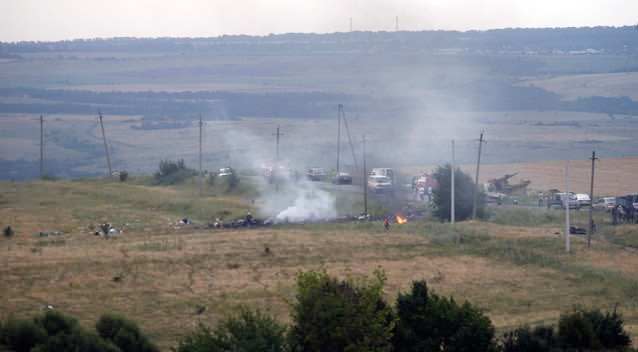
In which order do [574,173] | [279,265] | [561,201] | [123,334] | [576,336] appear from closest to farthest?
1. [123,334]
2. [576,336]
3. [279,265]
4. [561,201]
5. [574,173]

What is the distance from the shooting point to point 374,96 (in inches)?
4368

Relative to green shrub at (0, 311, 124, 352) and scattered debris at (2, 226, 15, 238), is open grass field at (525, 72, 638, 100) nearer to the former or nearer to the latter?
scattered debris at (2, 226, 15, 238)

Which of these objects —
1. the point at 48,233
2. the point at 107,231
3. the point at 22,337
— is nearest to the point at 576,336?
the point at 22,337

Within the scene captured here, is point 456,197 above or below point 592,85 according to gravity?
below

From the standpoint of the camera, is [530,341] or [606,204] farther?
[606,204]

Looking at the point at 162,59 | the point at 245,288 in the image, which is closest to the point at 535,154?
the point at 245,288

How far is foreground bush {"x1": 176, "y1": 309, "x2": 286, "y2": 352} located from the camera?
15305mm

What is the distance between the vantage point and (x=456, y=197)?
38.6 m

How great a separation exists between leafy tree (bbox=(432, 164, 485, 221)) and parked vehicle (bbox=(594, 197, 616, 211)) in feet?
14.5

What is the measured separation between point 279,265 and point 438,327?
469 inches

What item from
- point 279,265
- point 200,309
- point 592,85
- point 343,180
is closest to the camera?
point 200,309

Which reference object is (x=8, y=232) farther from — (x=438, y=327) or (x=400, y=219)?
(x=438, y=327)

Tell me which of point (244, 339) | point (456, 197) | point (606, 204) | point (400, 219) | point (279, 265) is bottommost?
point (279, 265)

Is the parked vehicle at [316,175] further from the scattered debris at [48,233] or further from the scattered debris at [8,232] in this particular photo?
the scattered debris at [8,232]
